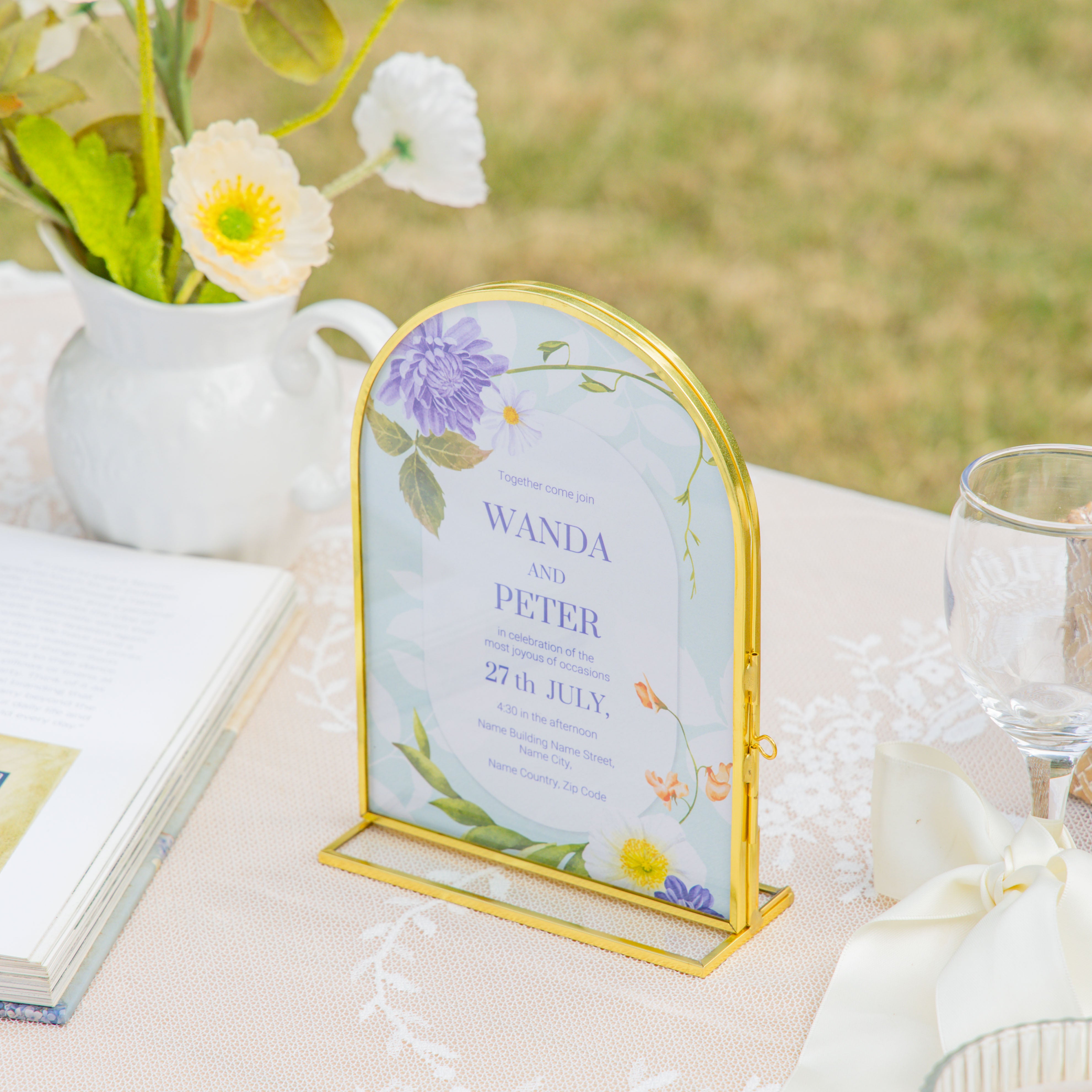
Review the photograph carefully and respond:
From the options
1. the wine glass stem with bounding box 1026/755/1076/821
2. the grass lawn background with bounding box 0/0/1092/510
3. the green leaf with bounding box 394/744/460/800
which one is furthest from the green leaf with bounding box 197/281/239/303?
the grass lawn background with bounding box 0/0/1092/510

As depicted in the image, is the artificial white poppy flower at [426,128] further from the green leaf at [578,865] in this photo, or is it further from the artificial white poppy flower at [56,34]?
the green leaf at [578,865]

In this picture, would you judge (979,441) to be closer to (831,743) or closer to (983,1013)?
(831,743)

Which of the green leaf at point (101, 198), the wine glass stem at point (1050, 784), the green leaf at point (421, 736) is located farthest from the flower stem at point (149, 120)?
the wine glass stem at point (1050, 784)

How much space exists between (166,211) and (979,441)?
5.65ft

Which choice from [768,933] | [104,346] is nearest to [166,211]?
[104,346]

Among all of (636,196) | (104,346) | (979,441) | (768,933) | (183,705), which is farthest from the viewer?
(636,196)

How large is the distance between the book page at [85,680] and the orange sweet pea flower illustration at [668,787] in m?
0.27

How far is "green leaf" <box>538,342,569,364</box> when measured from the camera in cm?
56

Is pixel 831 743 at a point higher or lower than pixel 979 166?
lower

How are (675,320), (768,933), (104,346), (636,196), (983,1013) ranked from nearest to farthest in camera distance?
(983,1013) < (768,933) < (104,346) < (675,320) < (636,196)

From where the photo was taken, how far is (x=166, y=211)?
832 millimetres

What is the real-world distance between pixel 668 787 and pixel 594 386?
0.63ft

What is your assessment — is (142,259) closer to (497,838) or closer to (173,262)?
(173,262)

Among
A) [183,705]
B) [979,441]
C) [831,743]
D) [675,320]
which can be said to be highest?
[675,320]
